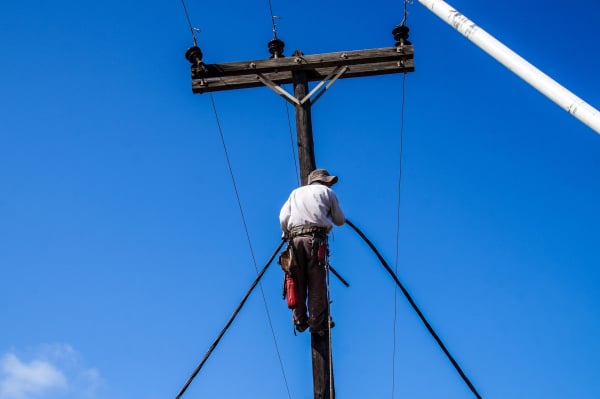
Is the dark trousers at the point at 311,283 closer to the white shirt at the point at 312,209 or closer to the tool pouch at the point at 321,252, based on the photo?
→ the tool pouch at the point at 321,252

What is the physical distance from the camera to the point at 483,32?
846cm

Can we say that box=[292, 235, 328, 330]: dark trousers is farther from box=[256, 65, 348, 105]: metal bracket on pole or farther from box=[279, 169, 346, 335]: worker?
box=[256, 65, 348, 105]: metal bracket on pole

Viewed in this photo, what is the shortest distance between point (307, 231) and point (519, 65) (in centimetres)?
251

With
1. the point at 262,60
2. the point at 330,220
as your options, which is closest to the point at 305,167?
the point at 330,220

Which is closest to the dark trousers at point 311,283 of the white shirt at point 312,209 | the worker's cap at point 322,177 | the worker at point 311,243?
the worker at point 311,243

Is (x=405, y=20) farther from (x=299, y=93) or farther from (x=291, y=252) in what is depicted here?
(x=291, y=252)

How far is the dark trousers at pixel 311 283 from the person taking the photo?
742 centimetres

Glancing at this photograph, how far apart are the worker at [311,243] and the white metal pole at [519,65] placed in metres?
2.09

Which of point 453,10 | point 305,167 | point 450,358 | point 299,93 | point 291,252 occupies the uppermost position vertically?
point 453,10

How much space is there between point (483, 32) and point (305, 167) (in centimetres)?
231

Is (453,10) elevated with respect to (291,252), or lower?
elevated

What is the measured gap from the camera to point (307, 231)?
24.6 feet

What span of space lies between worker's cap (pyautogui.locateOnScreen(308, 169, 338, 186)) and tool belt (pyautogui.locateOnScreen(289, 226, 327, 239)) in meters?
0.47

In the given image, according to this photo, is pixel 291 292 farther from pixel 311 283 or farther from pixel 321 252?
pixel 321 252
